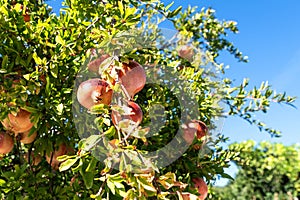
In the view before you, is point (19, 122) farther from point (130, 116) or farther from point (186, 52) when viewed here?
point (186, 52)

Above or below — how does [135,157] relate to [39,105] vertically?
below

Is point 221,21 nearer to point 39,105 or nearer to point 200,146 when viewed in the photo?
point 200,146

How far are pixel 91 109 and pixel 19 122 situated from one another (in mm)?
282

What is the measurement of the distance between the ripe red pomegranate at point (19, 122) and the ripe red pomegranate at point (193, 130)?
448 millimetres

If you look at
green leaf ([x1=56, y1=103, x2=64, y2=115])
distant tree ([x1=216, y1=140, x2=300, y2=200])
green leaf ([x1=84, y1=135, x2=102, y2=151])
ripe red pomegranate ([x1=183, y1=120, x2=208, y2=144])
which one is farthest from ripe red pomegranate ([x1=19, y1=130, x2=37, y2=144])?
distant tree ([x1=216, y1=140, x2=300, y2=200])

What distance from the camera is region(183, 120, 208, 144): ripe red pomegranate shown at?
117 centimetres

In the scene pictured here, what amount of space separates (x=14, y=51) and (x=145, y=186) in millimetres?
460

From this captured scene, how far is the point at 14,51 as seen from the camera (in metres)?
0.95

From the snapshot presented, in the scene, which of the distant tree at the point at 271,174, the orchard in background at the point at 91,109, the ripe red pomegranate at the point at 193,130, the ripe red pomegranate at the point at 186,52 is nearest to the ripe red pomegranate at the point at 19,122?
the orchard in background at the point at 91,109

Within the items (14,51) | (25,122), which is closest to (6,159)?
(25,122)

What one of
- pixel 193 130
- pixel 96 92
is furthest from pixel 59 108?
pixel 193 130

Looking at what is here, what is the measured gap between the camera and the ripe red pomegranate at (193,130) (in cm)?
117

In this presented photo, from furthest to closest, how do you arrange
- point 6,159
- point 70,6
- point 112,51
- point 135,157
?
point 6,159 → point 70,6 → point 112,51 → point 135,157

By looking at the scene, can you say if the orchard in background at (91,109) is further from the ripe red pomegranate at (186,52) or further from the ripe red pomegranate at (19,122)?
the ripe red pomegranate at (186,52)
